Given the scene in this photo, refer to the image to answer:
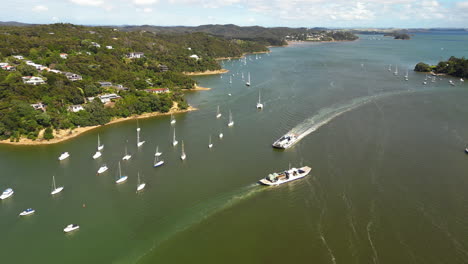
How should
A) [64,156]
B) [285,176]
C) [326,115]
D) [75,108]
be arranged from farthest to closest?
[326,115] → [75,108] → [64,156] → [285,176]

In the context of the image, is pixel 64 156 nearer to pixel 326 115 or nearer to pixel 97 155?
pixel 97 155

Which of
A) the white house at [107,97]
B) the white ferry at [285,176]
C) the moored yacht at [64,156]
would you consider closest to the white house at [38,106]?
the white house at [107,97]

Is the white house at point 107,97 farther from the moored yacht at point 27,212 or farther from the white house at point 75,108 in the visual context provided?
the moored yacht at point 27,212

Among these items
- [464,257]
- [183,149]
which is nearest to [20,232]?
[183,149]

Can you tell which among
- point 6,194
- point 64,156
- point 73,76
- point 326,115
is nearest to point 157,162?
point 64,156

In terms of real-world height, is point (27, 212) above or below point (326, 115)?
below

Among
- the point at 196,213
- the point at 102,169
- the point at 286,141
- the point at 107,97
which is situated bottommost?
the point at 196,213

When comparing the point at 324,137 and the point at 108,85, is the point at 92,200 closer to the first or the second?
the point at 324,137

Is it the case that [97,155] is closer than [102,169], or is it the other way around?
[102,169]
